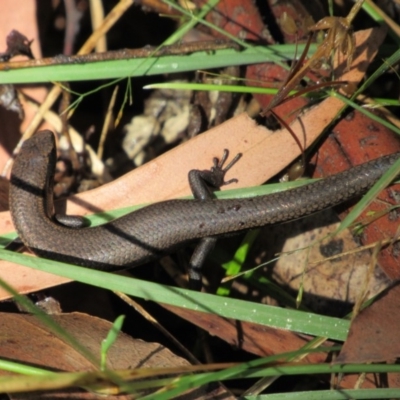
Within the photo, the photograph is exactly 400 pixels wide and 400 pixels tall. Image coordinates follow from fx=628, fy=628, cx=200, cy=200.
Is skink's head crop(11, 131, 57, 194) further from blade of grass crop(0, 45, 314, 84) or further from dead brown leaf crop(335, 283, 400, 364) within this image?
dead brown leaf crop(335, 283, 400, 364)

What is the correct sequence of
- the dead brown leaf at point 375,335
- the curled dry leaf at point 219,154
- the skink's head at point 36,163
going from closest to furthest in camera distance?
the dead brown leaf at point 375,335
the curled dry leaf at point 219,154
the skink's head at point 36,163

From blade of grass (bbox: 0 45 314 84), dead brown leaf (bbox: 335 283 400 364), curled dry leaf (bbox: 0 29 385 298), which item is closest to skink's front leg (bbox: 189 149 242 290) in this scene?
curled dry leaf (bbox: 0 29 385 298)

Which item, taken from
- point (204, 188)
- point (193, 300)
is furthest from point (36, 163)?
point (193, 300)

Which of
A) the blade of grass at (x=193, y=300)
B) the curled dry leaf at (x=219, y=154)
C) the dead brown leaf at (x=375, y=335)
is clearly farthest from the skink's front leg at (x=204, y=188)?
the dead brown leaf at (x=375, y=335)

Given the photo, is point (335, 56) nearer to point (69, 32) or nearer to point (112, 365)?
point (69, 32)

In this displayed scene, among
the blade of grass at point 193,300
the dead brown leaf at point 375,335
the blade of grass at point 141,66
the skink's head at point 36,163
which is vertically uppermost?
the blade of grass at point 141,66

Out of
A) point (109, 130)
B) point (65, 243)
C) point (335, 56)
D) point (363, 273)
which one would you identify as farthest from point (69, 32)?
point (363, 273)

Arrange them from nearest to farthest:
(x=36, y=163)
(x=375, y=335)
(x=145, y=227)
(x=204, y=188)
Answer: (x=375, y=335) < (x=204, y=188) < (x=145, y=227) < (x=36, y=163)

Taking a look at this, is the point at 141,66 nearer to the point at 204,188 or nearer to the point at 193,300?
the point at 204,188

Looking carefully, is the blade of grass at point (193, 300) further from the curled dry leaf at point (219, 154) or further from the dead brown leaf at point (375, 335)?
the curled dry leaf at point (219, 154)
